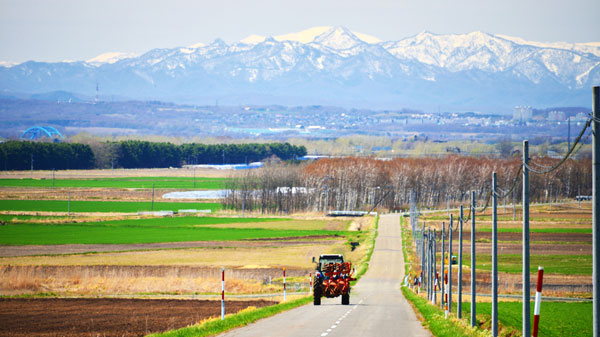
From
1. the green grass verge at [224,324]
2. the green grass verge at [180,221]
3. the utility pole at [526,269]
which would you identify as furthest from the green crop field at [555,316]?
the green grass verge at [180,221]

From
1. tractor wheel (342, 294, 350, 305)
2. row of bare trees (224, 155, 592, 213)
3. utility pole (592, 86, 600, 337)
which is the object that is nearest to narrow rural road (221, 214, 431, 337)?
tractor wheel (342, 294, 350, 305)

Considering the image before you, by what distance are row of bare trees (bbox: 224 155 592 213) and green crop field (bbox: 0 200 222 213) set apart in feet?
27.3

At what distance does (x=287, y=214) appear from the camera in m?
136

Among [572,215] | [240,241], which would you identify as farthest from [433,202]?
[240,241]

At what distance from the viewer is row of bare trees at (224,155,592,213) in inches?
5694

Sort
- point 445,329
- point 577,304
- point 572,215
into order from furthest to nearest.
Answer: point 572,215, point 577,304, point 445,329

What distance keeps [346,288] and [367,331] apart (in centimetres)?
1339

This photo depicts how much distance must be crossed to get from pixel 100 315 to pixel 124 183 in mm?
140145

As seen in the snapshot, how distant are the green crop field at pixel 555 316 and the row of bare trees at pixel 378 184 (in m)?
90.2

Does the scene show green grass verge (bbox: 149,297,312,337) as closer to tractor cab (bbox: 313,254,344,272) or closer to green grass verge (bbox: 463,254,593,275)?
tractor cab (bbox: 313,254,344,272)

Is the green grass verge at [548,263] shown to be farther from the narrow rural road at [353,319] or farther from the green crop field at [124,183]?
the green crop field at [124,183]

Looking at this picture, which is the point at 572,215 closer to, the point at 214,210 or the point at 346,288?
the point at 214,210

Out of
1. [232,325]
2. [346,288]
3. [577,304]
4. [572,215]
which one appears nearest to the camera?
[232,325]

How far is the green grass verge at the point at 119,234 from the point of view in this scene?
286ft
